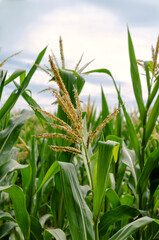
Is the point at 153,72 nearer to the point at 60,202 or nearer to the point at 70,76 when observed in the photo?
the point at 70,76

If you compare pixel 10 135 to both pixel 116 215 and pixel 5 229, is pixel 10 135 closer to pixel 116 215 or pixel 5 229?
pixel 5 229

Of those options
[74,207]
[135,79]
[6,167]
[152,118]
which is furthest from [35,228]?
[135,79]

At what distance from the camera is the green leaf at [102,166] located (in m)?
0.79

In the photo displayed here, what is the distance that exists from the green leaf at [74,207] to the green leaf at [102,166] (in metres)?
0.06

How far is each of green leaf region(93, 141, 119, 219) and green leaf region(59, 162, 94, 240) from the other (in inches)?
2.3

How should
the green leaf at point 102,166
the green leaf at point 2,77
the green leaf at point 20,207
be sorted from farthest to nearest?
the green leaf at point 2,77
the green leaf at point 20,207
the green leaf at point 102,166

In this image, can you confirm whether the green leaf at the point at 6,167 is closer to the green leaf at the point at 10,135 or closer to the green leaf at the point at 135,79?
the green leaf at the point at 10,135

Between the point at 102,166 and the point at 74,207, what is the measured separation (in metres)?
0.16

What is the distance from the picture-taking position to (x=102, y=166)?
804 millimetres

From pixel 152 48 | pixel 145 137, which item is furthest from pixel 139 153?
pixel 152 48

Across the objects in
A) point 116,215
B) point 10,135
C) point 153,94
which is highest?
point 153,94

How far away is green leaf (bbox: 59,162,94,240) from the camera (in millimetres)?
821

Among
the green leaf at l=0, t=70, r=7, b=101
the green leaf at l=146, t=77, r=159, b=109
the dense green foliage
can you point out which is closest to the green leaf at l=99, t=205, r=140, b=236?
the dense green foliage

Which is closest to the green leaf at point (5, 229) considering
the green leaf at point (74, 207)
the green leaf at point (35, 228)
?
the green leaf at point (35, 228)
